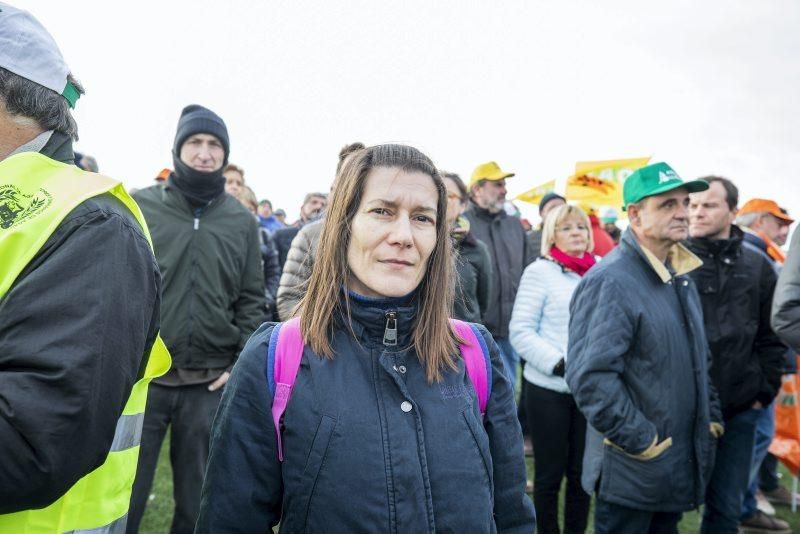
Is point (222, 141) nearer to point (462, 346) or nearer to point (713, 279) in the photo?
point (462, 346)

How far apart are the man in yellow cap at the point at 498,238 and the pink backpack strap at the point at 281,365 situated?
4053 mm

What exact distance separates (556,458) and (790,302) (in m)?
1.70

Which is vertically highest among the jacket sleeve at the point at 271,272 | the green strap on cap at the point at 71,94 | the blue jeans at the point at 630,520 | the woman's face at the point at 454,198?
the green strap on cap at the point at 71,94

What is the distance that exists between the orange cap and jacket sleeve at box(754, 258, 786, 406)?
2681 millimetres

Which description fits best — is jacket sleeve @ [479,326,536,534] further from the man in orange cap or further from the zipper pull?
the man in orange cap

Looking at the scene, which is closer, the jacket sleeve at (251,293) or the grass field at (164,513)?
the jacket sleeve at (251,293)

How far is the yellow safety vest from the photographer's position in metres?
1.30

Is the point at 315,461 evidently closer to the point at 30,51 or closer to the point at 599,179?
the point at 30,51

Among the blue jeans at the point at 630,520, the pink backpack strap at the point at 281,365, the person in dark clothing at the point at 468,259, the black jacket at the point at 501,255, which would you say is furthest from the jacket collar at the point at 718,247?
the pink backpack strap at the point at 281,365

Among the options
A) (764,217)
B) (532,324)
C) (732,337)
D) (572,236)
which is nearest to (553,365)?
(532,324)

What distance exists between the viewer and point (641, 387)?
2.90 m

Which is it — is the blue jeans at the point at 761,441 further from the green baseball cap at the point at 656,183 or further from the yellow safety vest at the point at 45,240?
the yellow safety vest at the point at 45,240

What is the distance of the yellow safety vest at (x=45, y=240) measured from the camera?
1.30m

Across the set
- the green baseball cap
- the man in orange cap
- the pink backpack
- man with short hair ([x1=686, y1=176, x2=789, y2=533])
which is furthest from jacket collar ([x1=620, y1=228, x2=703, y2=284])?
the man in orange cap
